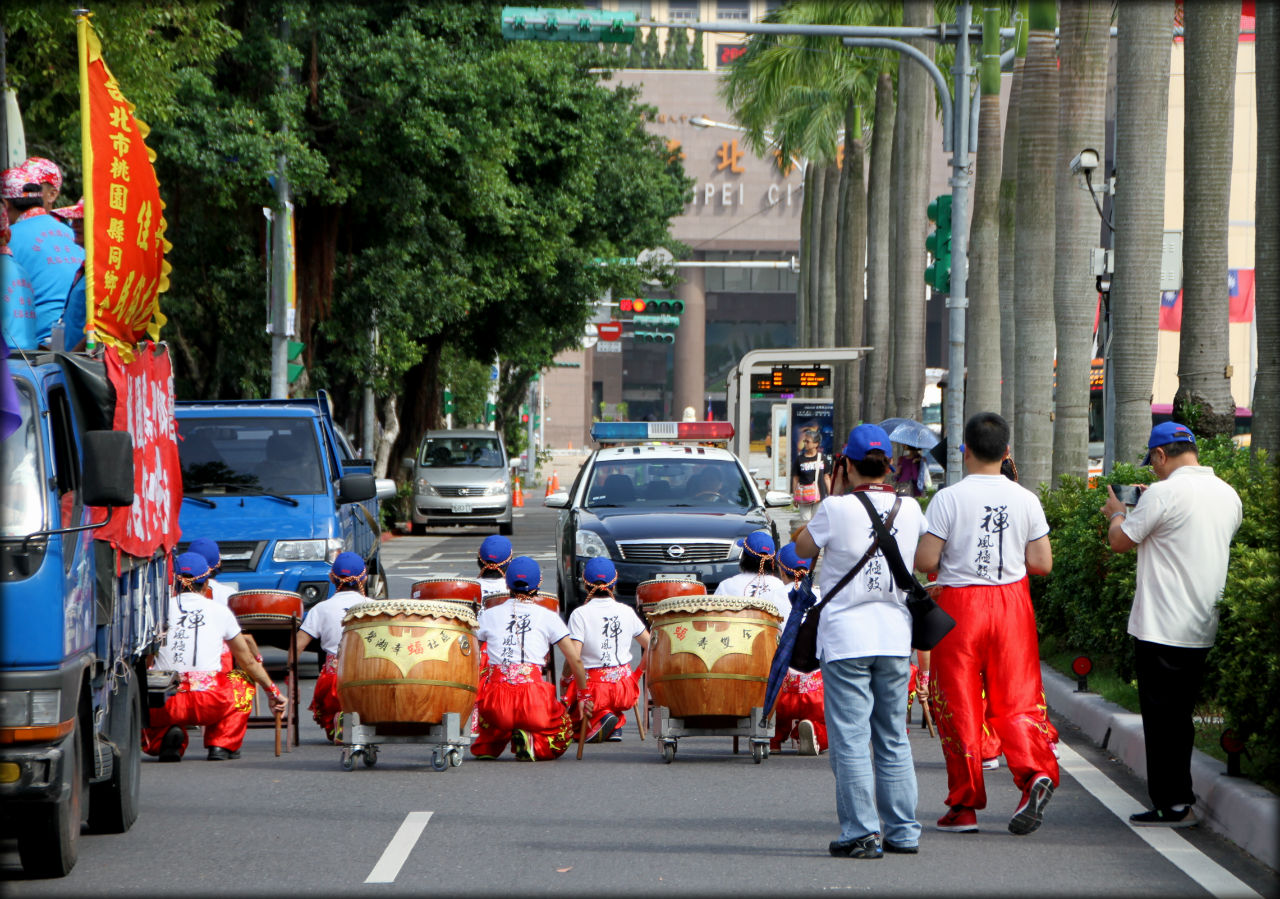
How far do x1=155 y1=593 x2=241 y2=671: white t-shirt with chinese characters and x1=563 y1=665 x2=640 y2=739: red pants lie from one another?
6.87 ft

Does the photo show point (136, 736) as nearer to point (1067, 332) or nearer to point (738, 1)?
point (1067, 332)

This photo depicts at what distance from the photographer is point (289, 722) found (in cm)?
1134

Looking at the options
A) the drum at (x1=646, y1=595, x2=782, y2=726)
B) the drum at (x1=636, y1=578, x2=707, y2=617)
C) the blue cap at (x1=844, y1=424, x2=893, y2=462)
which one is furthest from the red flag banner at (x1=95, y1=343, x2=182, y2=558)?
the drum at (x1=636, y1=578, x2=707, y2=617)

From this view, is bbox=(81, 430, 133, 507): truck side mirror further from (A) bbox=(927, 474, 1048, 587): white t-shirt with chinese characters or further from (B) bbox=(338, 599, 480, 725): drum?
(A) bbox=(927, 474, 1048, 587): white t-shirt with chinese characters

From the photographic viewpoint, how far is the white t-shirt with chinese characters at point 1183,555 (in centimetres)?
809

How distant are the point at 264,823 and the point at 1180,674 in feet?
14.1

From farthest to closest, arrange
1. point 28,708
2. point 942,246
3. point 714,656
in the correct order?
point 942,246 < point 714,656 < point 28,708

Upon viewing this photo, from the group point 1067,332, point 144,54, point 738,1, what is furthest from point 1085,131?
point 738,1

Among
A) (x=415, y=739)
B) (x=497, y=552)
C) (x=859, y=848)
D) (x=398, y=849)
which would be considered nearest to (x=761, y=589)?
(x=497, y=552)

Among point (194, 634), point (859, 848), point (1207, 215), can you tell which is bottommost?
point (859, 848)

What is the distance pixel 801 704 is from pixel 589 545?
5919 mm

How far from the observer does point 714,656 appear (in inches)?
404

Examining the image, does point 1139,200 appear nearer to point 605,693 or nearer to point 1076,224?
point 1076,224

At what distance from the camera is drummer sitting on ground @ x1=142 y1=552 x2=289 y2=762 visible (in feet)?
33.9
